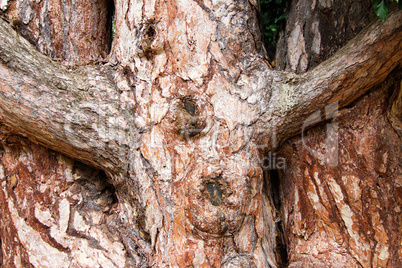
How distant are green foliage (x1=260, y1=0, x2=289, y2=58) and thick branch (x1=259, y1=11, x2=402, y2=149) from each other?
32.0 inches

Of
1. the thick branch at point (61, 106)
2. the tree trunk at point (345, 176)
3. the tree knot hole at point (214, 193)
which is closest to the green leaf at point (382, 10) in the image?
the tree trunk at point (345, 176)

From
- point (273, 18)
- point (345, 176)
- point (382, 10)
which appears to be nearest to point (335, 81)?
point (382, 10)

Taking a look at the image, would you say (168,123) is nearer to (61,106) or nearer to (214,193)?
(214,193)

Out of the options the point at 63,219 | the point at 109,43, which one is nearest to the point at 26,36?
the point at 109,43

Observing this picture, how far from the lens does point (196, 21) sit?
5.32ft

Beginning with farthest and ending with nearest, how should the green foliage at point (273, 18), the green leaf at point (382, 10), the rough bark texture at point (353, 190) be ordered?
the green foliage at point (273, 18) < the rough bark texture at point (353, 190) < the green leaf at point (382, 10)

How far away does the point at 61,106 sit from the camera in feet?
4.98

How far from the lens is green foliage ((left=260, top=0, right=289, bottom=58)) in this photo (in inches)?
88.2

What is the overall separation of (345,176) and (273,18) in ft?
4.55

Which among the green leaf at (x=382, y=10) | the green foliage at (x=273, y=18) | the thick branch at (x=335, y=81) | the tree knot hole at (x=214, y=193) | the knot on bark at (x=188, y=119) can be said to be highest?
the green foliage at (x=273, y=18)

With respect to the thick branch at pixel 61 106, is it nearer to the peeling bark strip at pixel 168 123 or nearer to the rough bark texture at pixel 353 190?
the peeling bark strip at pixel 168 123

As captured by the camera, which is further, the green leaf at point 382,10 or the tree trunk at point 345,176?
the tree trunk at point 345,176

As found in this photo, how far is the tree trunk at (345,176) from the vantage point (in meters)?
1.58

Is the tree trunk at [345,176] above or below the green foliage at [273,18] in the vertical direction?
below
